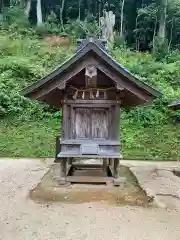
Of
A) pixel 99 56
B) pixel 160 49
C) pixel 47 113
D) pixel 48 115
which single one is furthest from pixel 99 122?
pixel 160 49

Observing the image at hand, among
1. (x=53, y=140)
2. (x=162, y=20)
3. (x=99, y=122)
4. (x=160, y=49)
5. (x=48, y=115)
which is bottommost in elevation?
(x=53, y=140)

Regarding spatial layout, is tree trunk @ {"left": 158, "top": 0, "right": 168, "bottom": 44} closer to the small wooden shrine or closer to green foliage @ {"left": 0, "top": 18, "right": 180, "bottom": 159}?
green foliage @ {"left": 0, "top": 18, "right": 180, "bottom": 159}

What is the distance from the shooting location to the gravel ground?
15.8 ft

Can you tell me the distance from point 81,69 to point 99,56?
0.49m

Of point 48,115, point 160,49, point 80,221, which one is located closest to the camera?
point 80,221

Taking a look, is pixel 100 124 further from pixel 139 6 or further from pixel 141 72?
pixel 139 6

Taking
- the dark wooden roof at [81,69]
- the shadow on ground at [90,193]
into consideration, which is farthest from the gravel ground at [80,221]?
the dark wooden roof at [81,69]

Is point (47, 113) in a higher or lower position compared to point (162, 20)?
lower

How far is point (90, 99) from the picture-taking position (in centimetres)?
752

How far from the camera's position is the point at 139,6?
31.7 metres

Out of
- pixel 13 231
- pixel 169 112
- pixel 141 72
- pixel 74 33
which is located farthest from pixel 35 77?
pixel 13 231

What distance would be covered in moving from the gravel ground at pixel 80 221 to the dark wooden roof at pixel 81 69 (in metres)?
2.35

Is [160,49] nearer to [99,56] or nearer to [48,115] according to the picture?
[48,115]

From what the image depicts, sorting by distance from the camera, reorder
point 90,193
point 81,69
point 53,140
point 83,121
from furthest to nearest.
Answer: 1. point 53,140
2. point 83,121
3. point 81,69
4. point 90,193
